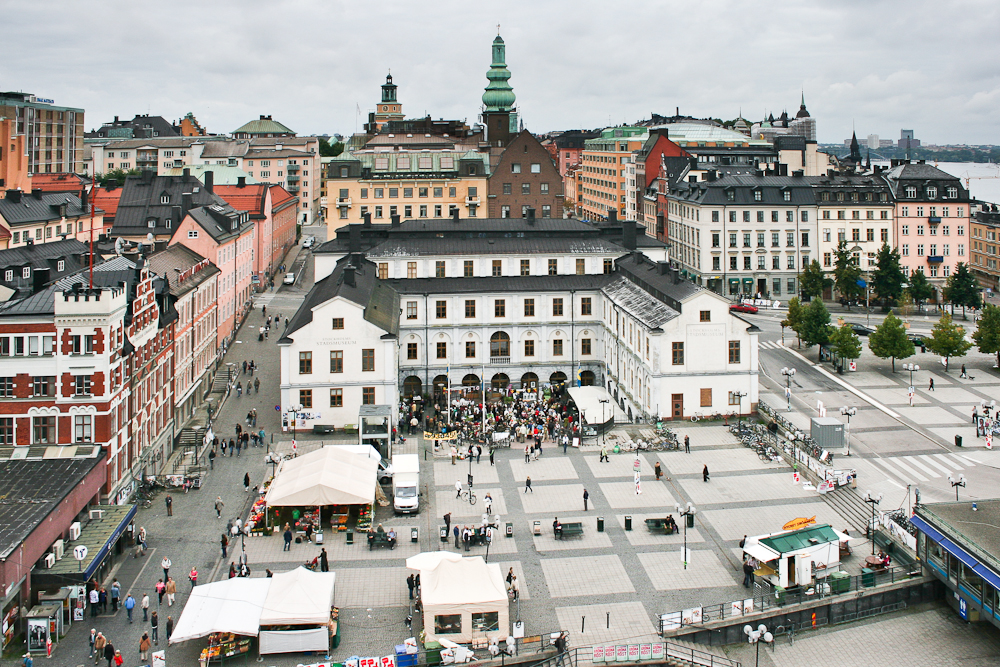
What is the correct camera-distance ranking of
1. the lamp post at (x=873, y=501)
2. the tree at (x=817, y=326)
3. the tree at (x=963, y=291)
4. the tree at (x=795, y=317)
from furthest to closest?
the tree at (x=963, y=291), the tree at (x=795, y=317), the tree at (x=817, y=326), the lamp post at (x=873, y=501)

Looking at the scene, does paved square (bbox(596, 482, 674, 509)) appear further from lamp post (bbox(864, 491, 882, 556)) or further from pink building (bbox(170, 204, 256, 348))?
pink building (bbox(170, 204, 256, 348))

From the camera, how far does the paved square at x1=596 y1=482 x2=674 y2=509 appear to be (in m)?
55.1

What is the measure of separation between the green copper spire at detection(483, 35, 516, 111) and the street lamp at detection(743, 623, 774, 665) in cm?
13728

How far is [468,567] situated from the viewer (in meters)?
41.2

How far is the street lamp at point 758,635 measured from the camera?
3981 cm

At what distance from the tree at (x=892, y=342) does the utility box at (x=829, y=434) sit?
21359 mm

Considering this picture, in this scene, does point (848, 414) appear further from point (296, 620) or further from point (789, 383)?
point (296, 620)

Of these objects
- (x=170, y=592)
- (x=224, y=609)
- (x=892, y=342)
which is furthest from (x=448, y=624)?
(x=892, y=342)

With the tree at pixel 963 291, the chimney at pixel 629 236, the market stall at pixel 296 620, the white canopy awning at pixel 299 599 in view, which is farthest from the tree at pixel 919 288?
the market stall at pixel 296 620

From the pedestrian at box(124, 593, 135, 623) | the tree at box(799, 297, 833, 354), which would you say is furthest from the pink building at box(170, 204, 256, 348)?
the tree at box(799, 297, 833, 354)

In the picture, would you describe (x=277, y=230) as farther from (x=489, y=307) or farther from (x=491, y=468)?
(x=491, y=468)

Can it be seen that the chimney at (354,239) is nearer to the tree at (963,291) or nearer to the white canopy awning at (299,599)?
the white canopy awning at (299,599)

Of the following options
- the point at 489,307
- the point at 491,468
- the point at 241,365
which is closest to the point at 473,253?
A: the point at 489,307

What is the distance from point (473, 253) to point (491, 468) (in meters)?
27.8
